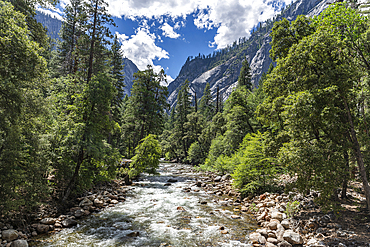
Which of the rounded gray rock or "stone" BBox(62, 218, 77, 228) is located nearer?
the rounded gray rock

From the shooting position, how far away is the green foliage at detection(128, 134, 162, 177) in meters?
18.6

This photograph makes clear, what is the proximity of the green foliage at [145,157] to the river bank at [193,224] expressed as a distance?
6.20 metres

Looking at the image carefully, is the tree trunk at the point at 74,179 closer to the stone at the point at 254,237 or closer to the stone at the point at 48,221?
the stone at the point at 48,221

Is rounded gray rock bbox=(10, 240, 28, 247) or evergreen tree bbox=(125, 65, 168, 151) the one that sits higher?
evergreen tree bbox=(125, 65, 168, 151)

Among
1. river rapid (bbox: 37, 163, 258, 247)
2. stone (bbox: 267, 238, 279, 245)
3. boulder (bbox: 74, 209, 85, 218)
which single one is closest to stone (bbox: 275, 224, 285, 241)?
Answer: stone (bbox: 267, 238, 279, 245)

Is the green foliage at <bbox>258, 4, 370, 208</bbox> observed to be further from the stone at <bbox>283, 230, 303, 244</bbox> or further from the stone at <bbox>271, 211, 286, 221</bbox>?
the stone at <bbox>271, 211, 286, 221</bbox>

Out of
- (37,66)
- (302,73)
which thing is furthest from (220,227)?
(37,66)

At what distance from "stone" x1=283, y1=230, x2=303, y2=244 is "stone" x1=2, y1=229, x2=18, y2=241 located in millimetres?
9124

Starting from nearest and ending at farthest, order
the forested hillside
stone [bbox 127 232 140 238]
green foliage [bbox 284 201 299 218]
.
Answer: the forested hillside < stone [bbox 127 232 140 238] < green foliage [bbox 284 201 299 218]

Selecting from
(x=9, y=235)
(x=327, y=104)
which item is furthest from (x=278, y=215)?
(x=9, y=235)

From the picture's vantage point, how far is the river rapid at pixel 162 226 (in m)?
6.99

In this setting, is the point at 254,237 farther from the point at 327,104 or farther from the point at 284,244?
the point at 327,104

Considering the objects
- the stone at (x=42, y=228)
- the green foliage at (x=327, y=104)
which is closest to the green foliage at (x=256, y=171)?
the green foliage at (x=327, y=104)

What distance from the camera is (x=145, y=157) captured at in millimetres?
18891
